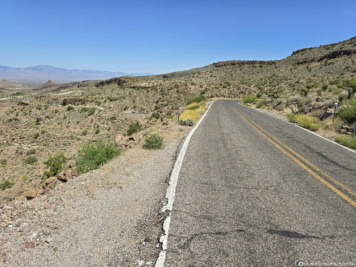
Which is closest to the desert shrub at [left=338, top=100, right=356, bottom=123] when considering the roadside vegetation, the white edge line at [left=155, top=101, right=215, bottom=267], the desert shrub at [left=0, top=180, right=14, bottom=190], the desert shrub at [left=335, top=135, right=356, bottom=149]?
the desert shrub at [left=335, top=135, right=356, bottom=149]

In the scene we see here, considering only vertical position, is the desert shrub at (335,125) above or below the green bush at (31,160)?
above

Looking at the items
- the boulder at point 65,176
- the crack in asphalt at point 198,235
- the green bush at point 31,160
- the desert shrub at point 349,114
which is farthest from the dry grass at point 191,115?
the green bush at point 31,160

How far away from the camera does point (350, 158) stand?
7711 millimetres

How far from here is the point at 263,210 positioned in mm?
4309

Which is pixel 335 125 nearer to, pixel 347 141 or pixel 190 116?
pixel 347 141

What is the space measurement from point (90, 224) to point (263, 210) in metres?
3.05

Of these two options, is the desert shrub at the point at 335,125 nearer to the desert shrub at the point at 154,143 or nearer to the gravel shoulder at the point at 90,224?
the desert shrub at the point at 154,143

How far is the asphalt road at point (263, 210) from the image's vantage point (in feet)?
10.5

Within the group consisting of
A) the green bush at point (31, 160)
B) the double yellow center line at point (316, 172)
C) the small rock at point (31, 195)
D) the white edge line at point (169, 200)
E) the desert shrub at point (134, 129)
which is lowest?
the green bush at point (31, 160)

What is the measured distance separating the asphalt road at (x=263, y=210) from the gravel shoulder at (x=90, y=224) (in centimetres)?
50

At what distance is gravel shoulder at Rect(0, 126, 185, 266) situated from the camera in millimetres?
3283

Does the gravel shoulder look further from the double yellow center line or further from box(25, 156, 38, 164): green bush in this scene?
box(25, 156, 38, 164): green bush

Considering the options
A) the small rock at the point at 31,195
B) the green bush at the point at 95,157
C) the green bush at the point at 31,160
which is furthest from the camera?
the green bush at the point at 31,160

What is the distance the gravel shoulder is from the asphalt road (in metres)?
0.50
